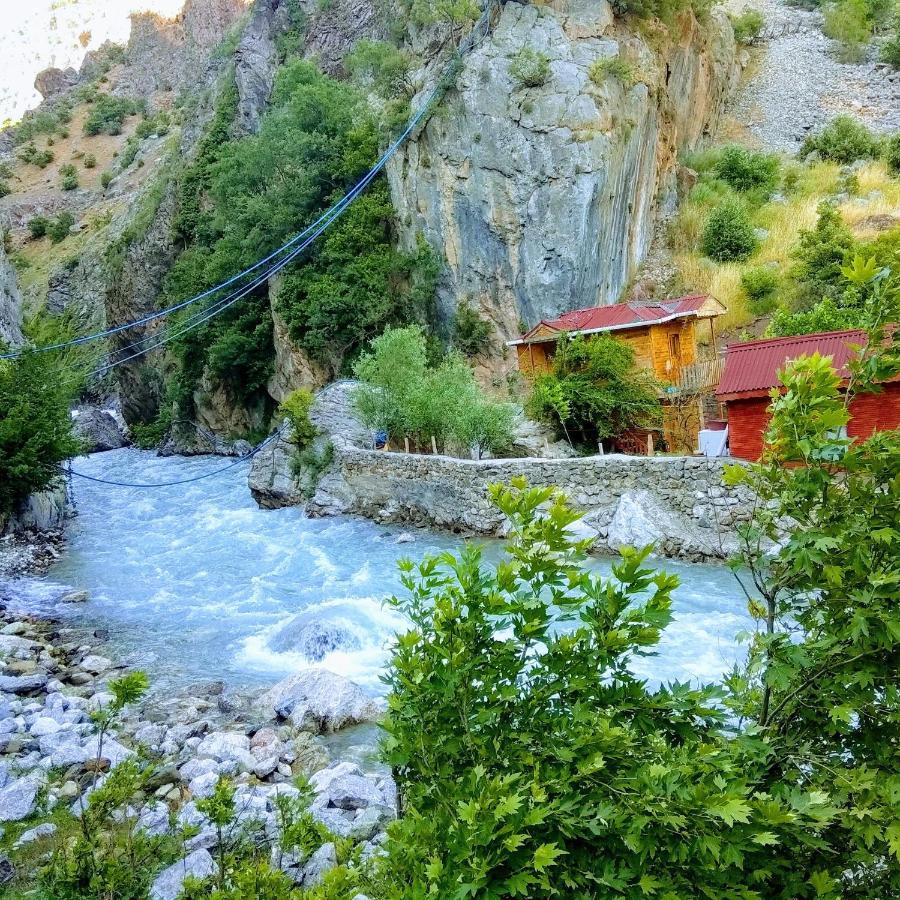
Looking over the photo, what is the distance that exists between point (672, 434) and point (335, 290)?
14004mm

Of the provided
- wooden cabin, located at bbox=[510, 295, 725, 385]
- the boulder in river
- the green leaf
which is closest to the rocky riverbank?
the green leaf

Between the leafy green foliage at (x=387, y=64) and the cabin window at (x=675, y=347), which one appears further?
the leafy green foliage at (x=387, y=64)

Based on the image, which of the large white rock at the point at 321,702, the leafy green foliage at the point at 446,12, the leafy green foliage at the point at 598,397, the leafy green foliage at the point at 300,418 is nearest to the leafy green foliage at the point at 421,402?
the leafy green foliage at the point at 598,397

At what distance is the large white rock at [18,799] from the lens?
5375 millimetres

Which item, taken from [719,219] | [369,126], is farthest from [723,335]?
[369,126]

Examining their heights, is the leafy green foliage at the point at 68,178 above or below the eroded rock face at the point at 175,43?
below

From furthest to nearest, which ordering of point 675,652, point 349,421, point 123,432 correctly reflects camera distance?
point 123,432, point 349,421, point 675,652

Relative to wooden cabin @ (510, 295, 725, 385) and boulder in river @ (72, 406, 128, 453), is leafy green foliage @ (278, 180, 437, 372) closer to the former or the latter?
wooden cabin @ (510, 295, 725, 385)

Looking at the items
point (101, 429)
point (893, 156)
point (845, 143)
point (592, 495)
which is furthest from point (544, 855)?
point (101, 429)

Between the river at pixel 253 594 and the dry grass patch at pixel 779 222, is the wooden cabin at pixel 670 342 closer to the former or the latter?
the dry grass patch at pixel 779 222

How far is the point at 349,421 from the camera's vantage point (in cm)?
2048

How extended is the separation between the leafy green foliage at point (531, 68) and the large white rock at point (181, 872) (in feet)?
80.7

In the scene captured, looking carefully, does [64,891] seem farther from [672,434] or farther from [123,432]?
[123,432]

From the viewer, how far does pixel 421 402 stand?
18.0 metres
